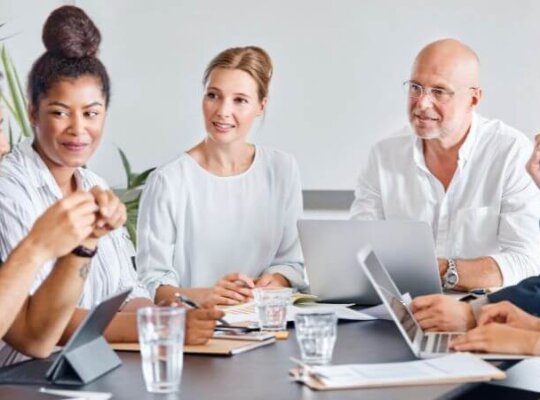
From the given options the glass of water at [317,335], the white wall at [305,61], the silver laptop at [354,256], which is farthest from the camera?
the white wall at [305,61]

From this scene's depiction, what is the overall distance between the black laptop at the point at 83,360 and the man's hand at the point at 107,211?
0.43ft

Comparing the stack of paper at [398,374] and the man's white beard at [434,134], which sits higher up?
the man's white beard at [434,134]

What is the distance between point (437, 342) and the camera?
2.15 metres

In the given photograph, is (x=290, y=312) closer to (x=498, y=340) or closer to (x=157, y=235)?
(x=498, y=340)

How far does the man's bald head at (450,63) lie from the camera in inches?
131

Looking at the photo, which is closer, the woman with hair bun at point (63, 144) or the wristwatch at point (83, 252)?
the wristwatch at point (83, 252)

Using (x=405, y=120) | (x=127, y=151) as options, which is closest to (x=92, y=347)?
(x=405, y=120)

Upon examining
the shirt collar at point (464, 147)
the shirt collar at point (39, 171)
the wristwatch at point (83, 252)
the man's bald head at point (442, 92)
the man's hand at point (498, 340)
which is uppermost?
the man's bald head at point (442, 92)

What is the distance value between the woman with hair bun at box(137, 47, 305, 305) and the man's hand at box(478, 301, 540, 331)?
0.94 metres

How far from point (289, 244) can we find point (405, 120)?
135 centimetres

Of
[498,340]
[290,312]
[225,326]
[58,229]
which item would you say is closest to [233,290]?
[290,312]

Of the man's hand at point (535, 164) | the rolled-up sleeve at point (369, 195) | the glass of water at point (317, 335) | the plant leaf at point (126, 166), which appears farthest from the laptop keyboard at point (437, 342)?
the plant leaf at point (126, 166)

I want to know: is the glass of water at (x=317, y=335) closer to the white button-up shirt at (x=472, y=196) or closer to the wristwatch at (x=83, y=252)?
the wristwatch at (x=83, y=252)

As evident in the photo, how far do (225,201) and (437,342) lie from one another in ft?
4.06
